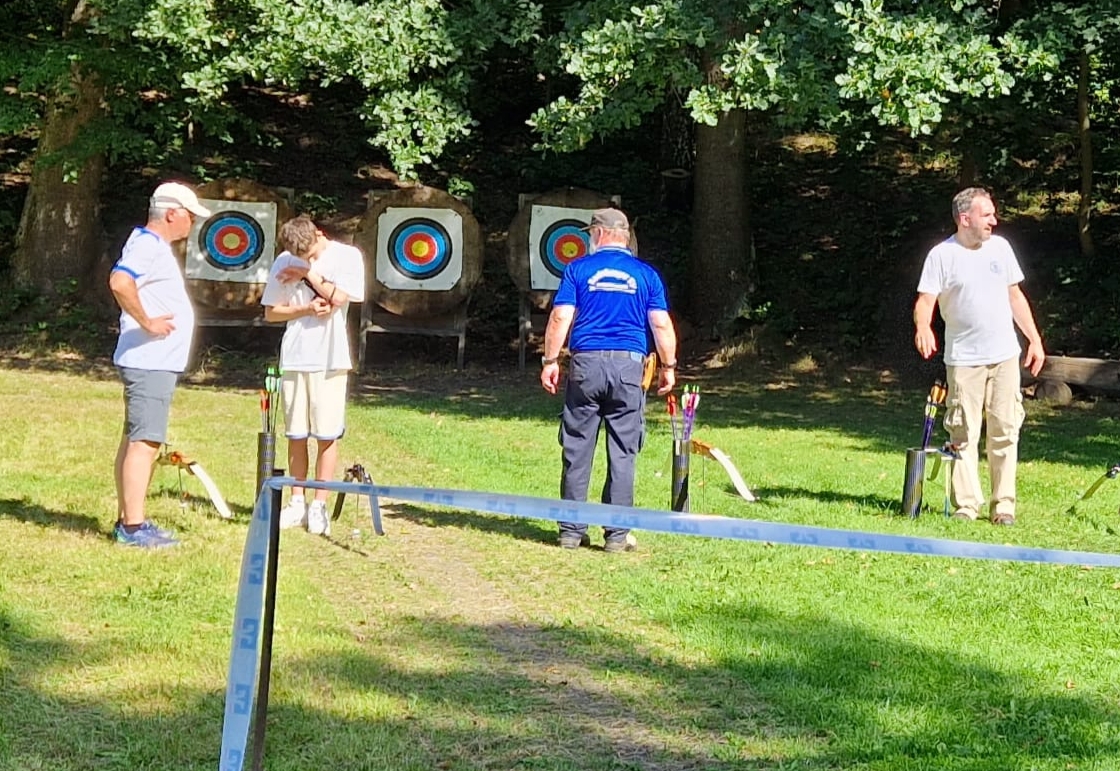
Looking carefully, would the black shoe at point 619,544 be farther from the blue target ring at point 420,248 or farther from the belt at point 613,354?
the blue target ring at point 420,248

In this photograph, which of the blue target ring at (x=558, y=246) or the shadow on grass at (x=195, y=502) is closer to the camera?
the shadow on grass at (x=195, y=502)

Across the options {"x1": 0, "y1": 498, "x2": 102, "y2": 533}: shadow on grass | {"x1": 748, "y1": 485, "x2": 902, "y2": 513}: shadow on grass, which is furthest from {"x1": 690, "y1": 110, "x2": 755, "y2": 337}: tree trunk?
{"x1": 0, "y1": 498, "x2": 102, "y2": 533}: shadow on grass

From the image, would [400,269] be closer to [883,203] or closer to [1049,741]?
[883,203]

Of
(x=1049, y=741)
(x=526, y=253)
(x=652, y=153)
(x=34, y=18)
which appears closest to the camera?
(x=1049, y=741)

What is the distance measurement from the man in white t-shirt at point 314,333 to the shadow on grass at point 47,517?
978mm

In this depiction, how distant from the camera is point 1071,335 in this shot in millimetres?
15500

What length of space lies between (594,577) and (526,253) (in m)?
10.4

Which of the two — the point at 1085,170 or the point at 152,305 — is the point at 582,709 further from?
the point at 1085,170

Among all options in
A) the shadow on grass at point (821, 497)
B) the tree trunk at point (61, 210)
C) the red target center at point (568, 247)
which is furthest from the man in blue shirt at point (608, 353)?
the tree trunk at point (61, 210)

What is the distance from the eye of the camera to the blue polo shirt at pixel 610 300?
22.7 ft

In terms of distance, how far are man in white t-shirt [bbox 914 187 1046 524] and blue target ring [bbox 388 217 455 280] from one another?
9.13 metres

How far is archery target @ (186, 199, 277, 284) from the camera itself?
16250 millimetres

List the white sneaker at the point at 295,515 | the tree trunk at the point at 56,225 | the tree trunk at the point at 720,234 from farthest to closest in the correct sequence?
the tree trunk at the point at 56,225 < the tree trunk at the point at 720,234 < the white sneaker at the point at 295,515

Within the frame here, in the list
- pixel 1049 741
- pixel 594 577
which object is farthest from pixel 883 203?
pixel 1049 741
